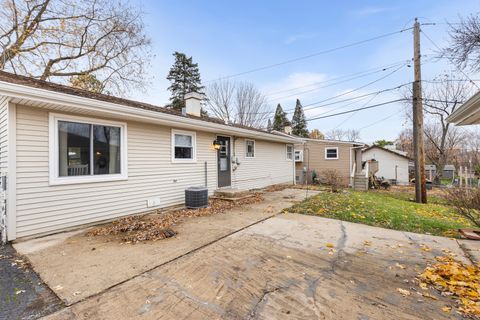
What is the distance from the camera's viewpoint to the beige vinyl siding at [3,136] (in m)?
4.38

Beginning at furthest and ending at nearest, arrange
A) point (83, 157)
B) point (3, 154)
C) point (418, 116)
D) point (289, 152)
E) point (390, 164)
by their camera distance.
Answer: point (390, 164), point (289, 152), point (418, 116), point (83, 157), point (3, 154)

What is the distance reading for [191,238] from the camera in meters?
4.26

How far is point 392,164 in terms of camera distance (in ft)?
70.9

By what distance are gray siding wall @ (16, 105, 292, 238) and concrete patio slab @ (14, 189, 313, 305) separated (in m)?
0.50

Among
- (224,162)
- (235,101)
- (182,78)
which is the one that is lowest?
(224,162)

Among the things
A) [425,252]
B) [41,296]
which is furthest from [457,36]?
[41,296]

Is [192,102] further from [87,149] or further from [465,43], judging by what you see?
[465,43]

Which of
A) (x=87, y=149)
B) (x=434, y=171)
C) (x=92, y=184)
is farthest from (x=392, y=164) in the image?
(x=87, y=149)

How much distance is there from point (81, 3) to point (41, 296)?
15.3m

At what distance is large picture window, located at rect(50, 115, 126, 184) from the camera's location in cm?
470

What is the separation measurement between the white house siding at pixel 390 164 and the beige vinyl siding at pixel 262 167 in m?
13.3

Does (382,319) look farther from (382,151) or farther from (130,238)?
(382,151)

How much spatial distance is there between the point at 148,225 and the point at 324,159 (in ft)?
49.1

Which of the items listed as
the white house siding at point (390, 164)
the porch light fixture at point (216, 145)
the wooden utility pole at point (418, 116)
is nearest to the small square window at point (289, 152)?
the wooden utility pole at point (418, 116)
